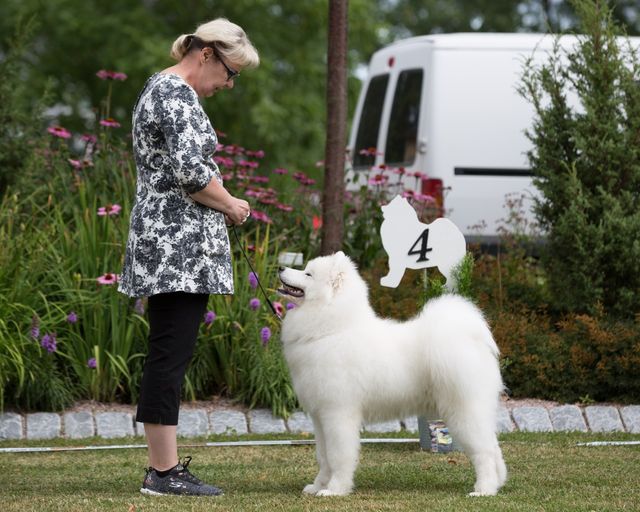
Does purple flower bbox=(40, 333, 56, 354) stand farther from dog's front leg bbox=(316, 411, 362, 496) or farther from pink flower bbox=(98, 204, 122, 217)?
dog's front leg bbox=(316, 411, 362, 496)

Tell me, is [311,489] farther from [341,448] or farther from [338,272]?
[338,272]

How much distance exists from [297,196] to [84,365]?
2.80 m

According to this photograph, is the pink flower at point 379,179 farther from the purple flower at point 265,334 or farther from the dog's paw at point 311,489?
the dog's paw at point 311,489

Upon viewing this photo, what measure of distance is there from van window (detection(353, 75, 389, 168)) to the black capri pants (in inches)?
267

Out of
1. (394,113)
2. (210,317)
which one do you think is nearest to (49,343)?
(210,317)

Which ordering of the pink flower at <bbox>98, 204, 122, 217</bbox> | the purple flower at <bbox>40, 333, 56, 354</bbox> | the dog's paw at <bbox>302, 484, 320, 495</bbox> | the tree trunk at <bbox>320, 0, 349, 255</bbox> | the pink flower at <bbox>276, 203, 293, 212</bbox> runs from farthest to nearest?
the pink flower at <bbox>276, 203, 293, 212</bbox> → the tree trunk at <bbox>320, 0, 349, 255</bbox> → the pink flower at <bbox>98, 204, 122, 217</bbox> → the purple flower at <bbox>40, 333, 56, 354</bbox> → the dog's paw at <bbox>302, 484, 320, 495</bbox>

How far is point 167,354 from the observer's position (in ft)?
16.0

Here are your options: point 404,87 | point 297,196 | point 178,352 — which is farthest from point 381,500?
point 404,87

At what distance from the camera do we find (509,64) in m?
10.6

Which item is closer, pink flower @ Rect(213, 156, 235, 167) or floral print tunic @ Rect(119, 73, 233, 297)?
floral print tunic @ Rect(119, 73, 233, 297)

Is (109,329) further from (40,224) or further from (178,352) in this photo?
(178,352)

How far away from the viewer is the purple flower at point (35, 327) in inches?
273

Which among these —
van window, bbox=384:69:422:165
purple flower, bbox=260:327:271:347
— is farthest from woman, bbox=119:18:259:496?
van window, bbox=384:69:422:165

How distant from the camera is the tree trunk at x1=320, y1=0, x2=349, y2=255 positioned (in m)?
8.04
